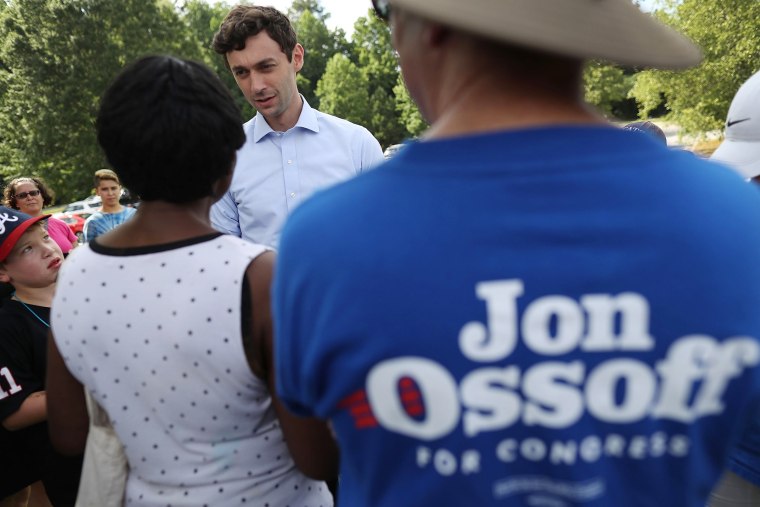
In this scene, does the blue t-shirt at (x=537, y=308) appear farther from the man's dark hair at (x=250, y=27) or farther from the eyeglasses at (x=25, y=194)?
the eyeglasses at (x=25, y=194)

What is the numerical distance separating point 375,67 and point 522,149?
156ft

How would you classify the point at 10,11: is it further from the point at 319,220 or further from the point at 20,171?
the point at 319,220

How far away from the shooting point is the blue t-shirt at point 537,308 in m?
0.88

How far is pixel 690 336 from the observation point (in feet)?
2.96

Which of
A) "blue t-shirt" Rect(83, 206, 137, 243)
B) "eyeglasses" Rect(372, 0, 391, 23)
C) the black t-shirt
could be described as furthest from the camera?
"blue t-shirt" Rect(83, 206, 137, 243)

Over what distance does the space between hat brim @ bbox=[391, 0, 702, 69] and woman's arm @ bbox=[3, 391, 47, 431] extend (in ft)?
6.49

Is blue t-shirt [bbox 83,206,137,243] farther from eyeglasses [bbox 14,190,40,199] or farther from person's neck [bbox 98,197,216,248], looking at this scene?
person's neck [bbox 98,197,216,248]

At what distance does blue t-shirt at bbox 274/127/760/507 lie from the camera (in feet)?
2.88

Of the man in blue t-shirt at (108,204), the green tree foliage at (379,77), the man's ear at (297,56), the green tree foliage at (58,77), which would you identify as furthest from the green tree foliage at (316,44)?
the man's ear at (297,56)

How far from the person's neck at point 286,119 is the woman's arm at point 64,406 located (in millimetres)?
1986

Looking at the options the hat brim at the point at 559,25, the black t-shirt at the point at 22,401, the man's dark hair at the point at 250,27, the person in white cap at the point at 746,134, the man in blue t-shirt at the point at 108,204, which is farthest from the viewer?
the man in blue t-shirt at the point at 108,204

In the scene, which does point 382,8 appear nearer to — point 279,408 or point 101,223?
point 279,408

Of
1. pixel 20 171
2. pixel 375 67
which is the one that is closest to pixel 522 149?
pixel 20 171

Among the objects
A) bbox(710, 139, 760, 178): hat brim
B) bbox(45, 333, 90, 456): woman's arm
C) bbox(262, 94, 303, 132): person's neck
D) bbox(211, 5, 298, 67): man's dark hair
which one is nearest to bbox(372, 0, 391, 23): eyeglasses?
bbox(45, 333, 90, 456): woman's arm
